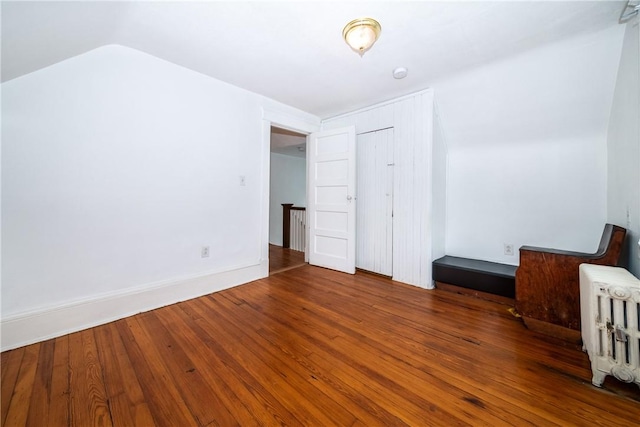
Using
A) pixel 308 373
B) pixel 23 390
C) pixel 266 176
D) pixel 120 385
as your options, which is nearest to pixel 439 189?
pixel 266 176

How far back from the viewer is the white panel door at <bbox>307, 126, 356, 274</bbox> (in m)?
3.16

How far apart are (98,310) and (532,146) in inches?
174

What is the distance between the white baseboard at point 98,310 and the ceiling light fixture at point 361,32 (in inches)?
99.3

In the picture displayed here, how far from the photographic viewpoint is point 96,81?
1.86 m

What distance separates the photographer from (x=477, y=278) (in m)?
2.41

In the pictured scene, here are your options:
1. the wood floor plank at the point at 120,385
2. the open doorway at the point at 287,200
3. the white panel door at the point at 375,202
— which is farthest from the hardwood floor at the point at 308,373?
the open doorway at the point at 287,200

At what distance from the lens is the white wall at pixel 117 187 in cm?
162

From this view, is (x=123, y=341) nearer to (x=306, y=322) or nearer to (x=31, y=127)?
(x=306, y=322)

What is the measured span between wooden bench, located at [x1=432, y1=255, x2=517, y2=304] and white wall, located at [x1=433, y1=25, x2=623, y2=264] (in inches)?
13.7

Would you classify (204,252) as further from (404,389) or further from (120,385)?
(404,389)

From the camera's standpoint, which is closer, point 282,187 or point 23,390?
point 23,390

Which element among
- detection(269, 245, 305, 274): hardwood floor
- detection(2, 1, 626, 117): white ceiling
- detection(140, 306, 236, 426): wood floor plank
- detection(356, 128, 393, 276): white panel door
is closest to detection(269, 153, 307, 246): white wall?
detection(269, 245, 305, 274): hardwood floor

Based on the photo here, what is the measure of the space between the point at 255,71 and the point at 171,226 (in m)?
1.76

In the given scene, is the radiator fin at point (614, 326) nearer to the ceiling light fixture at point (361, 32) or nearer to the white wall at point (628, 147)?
the white wall at point (628, 147)
